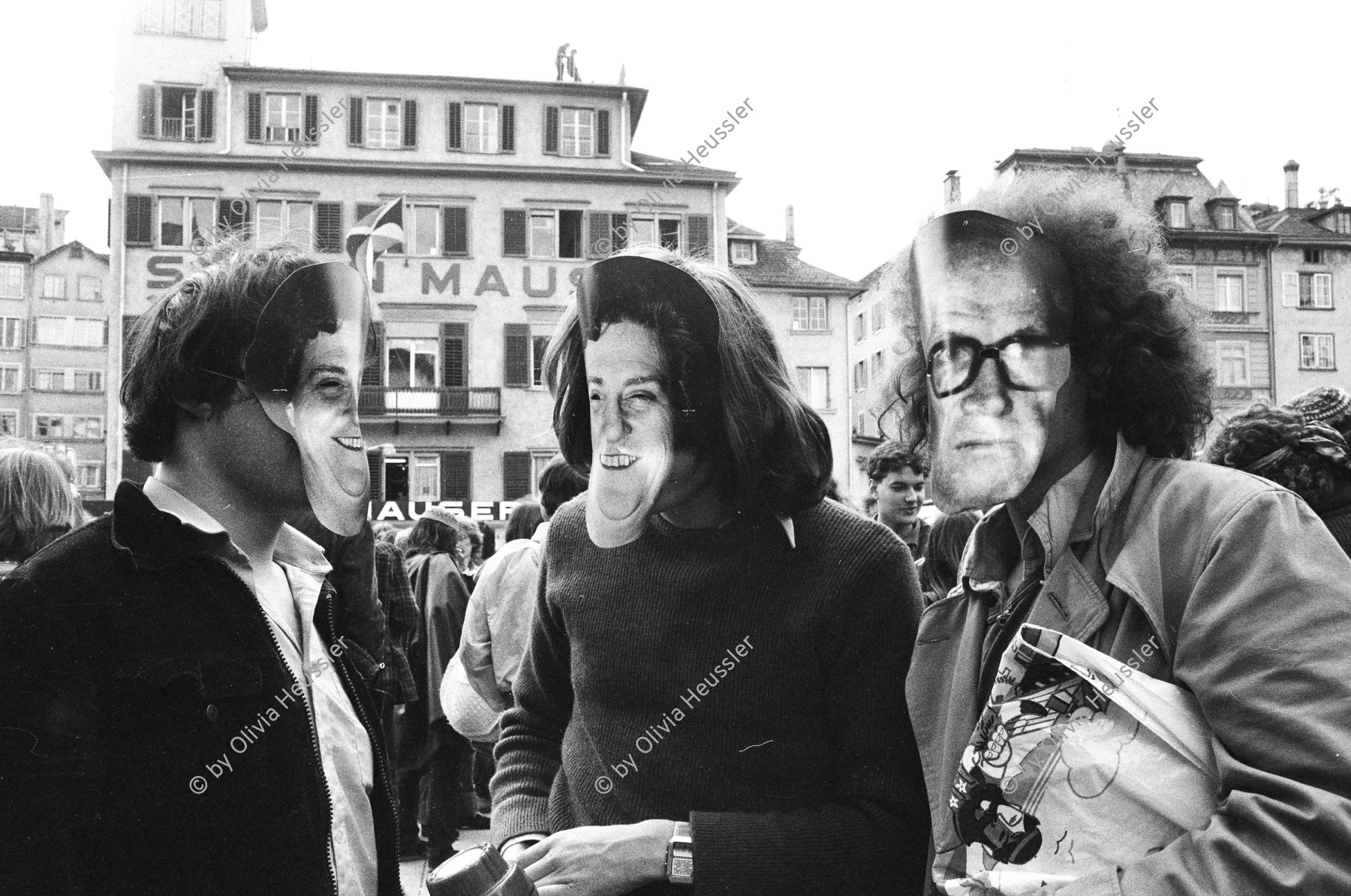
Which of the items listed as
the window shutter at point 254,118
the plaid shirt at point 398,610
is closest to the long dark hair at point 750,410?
the plaid shirt at point 398,610

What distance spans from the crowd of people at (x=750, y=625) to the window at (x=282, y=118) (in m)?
26.4

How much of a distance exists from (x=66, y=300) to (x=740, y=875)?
182 ft

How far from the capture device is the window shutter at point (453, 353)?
26406 millimetres

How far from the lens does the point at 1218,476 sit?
1676 millimetres

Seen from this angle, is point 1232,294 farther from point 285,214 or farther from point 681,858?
point 681,858

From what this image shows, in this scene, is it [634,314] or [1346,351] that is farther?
[1346,351]

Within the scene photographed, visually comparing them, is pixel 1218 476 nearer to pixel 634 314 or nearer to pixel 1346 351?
pixel 634 314

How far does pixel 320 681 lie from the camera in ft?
7.34

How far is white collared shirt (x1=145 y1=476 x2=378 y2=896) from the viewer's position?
81.7 inches

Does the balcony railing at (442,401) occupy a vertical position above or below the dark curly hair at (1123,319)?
above

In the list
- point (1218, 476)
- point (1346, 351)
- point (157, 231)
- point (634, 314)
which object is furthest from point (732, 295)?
point (1346, 351)

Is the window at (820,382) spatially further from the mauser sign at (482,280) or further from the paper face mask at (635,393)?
the paper face mask at (635,393)

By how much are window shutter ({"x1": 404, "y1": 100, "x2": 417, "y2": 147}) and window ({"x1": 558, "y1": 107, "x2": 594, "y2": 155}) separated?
3.33 m

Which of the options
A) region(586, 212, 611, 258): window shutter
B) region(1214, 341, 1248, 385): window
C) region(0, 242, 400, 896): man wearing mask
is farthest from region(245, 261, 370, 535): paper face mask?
region(1214, 341, 1248, 385): window
